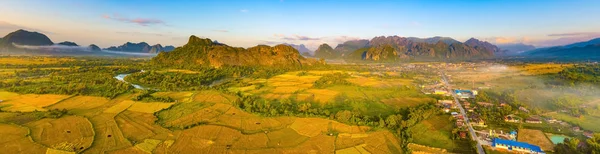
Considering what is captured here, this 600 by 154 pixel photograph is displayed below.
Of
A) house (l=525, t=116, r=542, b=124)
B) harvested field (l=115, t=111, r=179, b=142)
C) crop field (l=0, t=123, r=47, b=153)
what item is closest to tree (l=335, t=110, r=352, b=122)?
harvested field (l=115, t=111, r=179, b=142)

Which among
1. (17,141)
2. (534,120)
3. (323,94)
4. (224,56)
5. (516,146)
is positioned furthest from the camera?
(224,56)

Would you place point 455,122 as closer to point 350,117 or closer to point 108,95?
point 350,117

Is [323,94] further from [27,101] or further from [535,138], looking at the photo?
[27,101]

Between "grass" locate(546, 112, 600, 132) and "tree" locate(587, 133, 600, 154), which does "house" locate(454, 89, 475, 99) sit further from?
"tree" locate(587, 133, 600, 154)

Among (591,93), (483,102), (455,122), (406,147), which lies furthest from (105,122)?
(591,93)

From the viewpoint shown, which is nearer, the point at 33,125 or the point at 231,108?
the point at 33,125

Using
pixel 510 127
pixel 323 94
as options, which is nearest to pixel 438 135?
pixel 510 127
